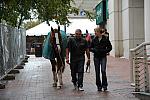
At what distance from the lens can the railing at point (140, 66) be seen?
10859 mm

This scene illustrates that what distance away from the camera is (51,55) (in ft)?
45.0

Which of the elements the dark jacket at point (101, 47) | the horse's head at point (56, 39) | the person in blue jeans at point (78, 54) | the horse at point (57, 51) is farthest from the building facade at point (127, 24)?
the dark jacket at point (101, 47)

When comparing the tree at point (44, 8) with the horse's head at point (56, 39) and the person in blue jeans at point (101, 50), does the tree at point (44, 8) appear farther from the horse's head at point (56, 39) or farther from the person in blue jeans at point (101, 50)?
the person in blue jeans at point (101, 50)

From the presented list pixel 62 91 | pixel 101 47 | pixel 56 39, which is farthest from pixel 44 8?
pixel 101 47

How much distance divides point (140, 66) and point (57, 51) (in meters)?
3.12

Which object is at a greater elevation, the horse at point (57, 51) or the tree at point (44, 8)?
the tree at point (44, 8)

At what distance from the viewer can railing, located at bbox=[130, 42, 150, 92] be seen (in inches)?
428

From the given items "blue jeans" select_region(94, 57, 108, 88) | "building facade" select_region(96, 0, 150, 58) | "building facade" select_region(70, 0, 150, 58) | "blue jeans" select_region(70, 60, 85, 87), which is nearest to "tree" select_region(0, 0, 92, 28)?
"building facade" select_region(70, 0, 150, 58)

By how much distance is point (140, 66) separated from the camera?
1134cm

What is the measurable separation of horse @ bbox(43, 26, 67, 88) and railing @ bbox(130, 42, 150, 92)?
2649 millimetres

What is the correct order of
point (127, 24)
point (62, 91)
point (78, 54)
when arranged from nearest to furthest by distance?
1. point (62, 91)
2. point (78, 54)
3. point (127, 24)

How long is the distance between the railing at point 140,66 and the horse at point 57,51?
265cm

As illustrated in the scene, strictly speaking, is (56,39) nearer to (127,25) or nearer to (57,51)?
(57,51)

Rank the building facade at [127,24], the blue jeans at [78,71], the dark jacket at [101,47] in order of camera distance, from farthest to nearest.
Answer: the building facade at [127,24] < the blue jeans at [78,71] < the dark jacket at [101,47]
